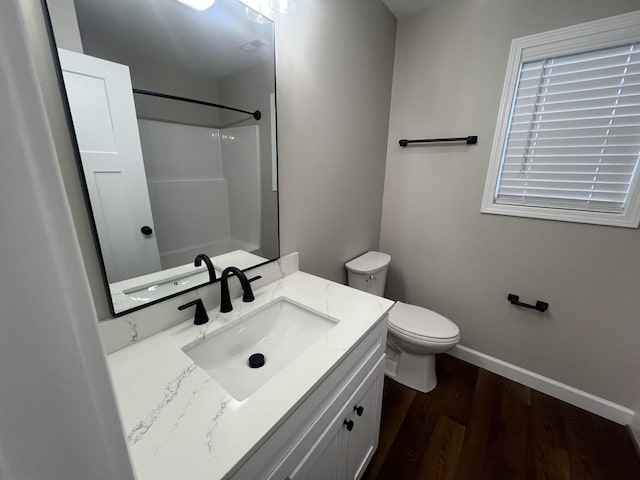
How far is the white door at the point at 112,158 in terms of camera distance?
69 centimetres

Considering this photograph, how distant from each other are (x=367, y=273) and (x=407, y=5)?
1.70m

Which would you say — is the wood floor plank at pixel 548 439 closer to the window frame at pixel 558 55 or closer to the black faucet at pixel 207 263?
the window frame at pixel 558 55

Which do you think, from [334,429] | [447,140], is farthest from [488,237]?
[334,429]

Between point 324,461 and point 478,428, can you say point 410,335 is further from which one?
point 324,461

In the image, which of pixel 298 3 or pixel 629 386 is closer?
pixel 298 3

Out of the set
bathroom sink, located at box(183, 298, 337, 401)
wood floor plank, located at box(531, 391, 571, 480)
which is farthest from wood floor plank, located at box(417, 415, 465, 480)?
bathroom sink, located at box(183, 298, 337, 401)

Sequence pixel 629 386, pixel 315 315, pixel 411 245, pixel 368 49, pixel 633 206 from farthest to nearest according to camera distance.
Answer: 1. pixel 411 245
2. pixel 368 49
3. pixel 629 386
4. pixel 633 206
5. pixel 315 315

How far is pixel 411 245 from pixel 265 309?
1363 millimetres

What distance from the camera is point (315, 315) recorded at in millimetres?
1031

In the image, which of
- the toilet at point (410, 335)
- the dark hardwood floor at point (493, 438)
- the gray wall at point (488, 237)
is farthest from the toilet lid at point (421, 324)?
the dark hardwood floor at point (493, 438)

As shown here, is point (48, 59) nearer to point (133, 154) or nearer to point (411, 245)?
point (133, 154)

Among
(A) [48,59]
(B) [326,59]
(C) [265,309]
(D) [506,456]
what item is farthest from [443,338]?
(A) [48,59]

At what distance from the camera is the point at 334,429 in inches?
33.4

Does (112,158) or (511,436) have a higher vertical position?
(112,158)
